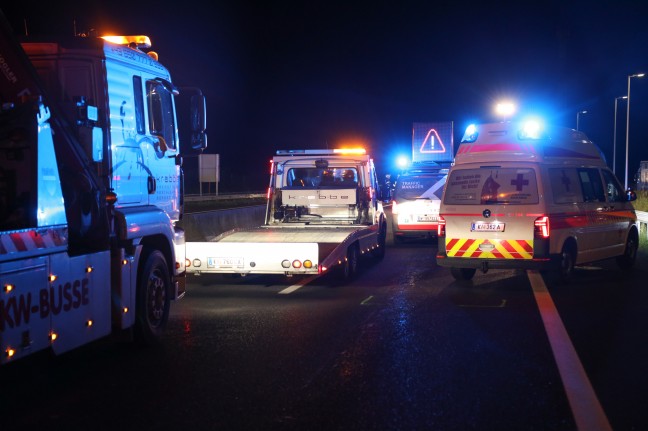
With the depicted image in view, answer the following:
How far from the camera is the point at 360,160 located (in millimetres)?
15641

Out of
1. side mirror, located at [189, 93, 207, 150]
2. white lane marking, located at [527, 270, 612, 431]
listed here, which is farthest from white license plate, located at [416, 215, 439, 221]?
side mirror, located at [189, 93, 207, 150]

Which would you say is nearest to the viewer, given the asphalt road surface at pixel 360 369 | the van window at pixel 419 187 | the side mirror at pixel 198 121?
the asphalt road surface at pixel 360 369

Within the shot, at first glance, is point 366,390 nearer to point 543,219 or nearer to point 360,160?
point 543,219

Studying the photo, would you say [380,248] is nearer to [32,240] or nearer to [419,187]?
[419,187]

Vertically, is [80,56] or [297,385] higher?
[80,56]

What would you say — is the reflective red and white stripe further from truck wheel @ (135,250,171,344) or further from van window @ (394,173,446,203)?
van window @ (394,173,446,203)

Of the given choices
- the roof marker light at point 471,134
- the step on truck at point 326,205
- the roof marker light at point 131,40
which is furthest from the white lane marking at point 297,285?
the roof marker light at point 131,40

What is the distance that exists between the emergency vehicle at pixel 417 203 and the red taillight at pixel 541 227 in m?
7.38

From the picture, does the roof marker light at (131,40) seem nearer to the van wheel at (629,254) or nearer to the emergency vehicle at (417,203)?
the van wheel at (629,254)

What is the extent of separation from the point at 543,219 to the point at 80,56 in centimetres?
722

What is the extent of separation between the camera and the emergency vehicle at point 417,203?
63.7 feet

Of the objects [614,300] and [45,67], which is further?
[614,300]

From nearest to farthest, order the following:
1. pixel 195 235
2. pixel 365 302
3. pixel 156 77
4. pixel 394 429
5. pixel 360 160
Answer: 1. pixel 394 429
2. pixel 156 77
3. pixel 365 302
4. pixel 360 160
5. pixel 195 235

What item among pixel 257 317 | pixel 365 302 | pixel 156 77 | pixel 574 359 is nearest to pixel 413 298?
pixel 365 302
